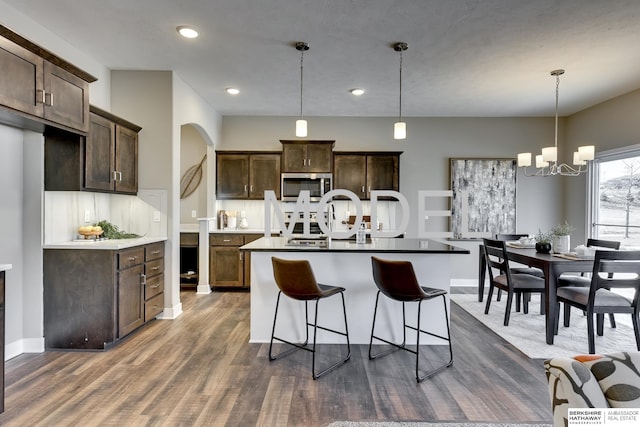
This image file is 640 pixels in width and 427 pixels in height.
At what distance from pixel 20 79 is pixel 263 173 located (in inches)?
134

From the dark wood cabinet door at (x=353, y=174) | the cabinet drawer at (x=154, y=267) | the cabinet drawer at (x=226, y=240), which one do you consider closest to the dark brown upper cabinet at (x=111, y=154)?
the cabinet drawer at (x=154, y=267)

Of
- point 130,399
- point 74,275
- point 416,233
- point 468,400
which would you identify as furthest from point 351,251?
point 416,233

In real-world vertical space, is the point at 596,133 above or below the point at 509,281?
above

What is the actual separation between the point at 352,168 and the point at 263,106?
1714mm

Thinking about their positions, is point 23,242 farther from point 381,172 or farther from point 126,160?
point 381,172

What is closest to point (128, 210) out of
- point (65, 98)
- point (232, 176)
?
point (65, 98)

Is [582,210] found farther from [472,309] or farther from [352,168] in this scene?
[352,168]

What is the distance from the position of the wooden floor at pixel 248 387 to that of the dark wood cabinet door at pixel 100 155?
1.56m

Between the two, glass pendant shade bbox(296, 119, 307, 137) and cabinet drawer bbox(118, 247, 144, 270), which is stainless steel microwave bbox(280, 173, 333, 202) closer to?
glass pendant shade bbox(296, 119, 307, 137)

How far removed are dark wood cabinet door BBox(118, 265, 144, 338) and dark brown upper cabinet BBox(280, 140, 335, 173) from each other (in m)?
2.72

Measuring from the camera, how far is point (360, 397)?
2271 millimetres

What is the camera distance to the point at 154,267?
3.70 m

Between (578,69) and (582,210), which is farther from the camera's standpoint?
(582,210)

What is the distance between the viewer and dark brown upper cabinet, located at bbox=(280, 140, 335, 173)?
5363 mm
